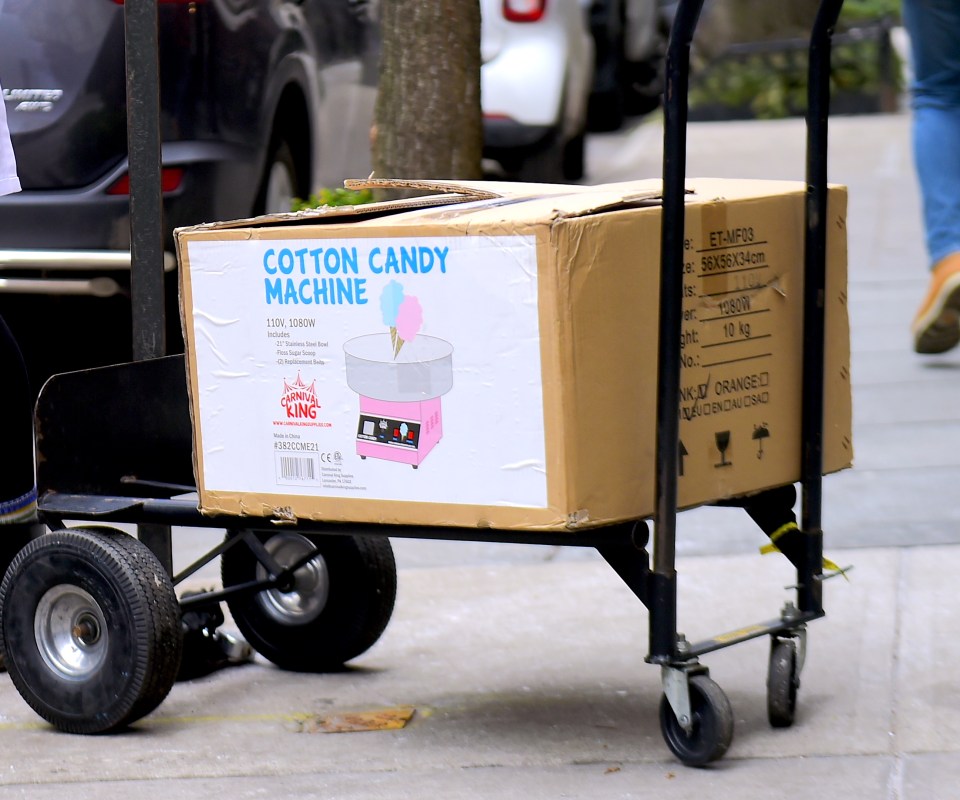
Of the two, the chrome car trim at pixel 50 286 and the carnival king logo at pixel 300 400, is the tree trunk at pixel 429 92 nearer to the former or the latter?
the chrome car trim at pixel 50 286

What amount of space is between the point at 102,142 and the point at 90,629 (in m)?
1.82

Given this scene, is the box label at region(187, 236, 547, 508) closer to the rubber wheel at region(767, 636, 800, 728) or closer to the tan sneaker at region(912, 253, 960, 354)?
the rubber wheel at region(767, 636, 800, 728)

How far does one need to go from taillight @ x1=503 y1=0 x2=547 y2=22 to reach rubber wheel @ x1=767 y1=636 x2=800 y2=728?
6.10 m

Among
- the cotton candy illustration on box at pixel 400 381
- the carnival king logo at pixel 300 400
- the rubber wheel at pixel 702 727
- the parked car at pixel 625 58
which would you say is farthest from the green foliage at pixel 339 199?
the parked car at pixel 625 58

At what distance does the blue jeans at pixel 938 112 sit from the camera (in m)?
5.95

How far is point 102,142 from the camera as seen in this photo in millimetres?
4750

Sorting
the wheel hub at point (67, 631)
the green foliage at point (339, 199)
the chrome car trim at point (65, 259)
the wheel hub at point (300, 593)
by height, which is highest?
the green foliage at point (339, 199)

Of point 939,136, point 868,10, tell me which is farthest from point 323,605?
point 868,10

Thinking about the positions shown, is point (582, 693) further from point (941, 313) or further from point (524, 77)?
point (524, 77)

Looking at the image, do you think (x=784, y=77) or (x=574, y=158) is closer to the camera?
(x=574, y=158)

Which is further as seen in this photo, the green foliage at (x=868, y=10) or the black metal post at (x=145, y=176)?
the green foliage at (x=868, y=10)

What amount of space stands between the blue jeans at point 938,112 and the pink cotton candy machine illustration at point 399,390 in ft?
11.4

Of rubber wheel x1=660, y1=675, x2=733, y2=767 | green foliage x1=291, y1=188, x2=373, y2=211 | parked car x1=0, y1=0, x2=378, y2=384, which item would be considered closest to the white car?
parked car x1=0, y1=0, x2=378, y2=384

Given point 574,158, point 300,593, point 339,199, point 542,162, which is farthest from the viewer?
point 574,158
